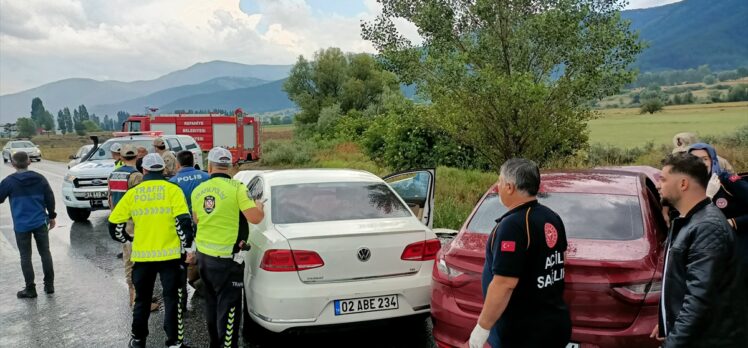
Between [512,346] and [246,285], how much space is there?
2724 mm

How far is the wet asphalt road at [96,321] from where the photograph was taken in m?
5.03

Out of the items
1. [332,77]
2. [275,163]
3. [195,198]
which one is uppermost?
[332,77]

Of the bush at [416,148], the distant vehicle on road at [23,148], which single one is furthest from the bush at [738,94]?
the distant vehicle on road at [23,148]

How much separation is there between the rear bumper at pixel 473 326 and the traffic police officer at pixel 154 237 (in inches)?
88.2

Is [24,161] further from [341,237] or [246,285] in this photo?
[341,237]

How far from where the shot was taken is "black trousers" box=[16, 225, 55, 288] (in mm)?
6668

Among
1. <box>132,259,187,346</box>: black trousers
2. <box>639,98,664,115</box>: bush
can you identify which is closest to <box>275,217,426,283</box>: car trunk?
<box>132,259,187,346</box>: black trousers

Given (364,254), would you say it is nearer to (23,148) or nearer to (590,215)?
(590,215)

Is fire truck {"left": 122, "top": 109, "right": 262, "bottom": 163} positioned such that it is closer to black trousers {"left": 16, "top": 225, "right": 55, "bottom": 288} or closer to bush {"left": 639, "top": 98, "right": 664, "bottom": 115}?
black trousers {"left": 16, "top": 225, "right": 55, "bottom": 288}

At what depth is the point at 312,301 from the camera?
14.2 ft

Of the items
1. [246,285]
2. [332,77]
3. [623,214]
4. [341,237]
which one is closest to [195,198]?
[246,285]

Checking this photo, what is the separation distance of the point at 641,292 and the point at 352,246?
211 cm

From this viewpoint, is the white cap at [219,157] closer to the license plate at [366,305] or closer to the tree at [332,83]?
the license plate at [366,305]

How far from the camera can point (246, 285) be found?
15.8 ft
